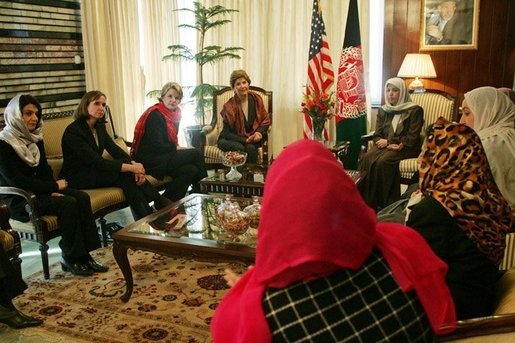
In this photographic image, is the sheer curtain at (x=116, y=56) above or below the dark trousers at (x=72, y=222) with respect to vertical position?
above

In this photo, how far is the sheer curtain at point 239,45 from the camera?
5211 mm

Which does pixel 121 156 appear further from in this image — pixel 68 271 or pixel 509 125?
pixel 509 125

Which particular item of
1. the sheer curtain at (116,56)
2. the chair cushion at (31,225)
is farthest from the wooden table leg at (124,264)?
the sheer curtain at (116,56)

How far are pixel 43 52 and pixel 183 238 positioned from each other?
296 centimetres

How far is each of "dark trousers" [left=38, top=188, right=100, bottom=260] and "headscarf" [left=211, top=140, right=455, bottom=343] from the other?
7.33ft

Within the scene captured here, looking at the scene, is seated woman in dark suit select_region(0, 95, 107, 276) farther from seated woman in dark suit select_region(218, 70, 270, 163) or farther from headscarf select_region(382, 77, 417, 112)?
headscarf select_region(382, 77, 417, 112)

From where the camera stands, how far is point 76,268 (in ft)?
10.0

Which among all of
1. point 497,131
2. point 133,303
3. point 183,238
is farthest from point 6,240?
point 497,131

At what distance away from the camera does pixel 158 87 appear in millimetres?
6113

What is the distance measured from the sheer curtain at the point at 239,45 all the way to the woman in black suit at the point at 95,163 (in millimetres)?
1750

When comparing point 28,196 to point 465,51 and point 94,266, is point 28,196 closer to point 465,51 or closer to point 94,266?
point 94,266

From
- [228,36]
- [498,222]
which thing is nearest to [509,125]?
[498,222]

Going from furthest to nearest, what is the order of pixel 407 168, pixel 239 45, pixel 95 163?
pixel 239 45
pixel 407 168
pixel 95 163

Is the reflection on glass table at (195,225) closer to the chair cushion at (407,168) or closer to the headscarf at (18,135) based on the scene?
the headscarf at (18,135)
